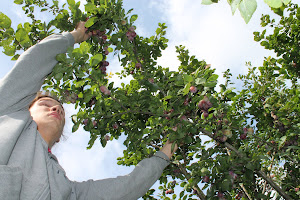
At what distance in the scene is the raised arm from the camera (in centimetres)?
127

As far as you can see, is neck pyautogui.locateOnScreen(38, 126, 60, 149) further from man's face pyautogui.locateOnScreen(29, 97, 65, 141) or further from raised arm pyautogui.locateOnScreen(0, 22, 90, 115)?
raised arm pyautogui.locateOnScreen(0, 22, 90, 115)

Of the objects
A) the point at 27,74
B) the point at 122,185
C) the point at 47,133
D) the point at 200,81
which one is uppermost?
the point at 200,81

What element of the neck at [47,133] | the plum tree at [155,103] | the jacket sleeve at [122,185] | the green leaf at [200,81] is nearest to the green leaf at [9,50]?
the plum tree at [155,103]

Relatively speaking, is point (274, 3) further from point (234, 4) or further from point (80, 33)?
point (80, 33)

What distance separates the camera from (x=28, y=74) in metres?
1.33

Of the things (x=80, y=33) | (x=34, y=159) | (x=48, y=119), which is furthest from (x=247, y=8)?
(x=80, y=33)

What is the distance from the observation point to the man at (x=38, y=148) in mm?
1069

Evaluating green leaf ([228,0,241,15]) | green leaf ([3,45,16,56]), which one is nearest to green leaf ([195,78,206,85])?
green leaf ([228,0,241,15])

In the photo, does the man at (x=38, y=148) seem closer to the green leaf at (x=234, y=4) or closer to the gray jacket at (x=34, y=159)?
the gray jacket at (x=34, y=159)

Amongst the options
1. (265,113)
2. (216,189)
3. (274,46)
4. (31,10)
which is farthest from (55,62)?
(274,46)

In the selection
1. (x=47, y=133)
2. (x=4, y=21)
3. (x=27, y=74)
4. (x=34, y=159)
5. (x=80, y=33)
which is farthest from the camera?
(x=80, y=33)

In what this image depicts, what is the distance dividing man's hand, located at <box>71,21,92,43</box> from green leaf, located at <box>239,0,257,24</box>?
154cm

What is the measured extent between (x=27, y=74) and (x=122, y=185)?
93 cm

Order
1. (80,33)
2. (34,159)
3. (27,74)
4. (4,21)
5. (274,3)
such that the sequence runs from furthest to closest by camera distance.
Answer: (80,33)
(4,21)
(27,74)
(34,159)
(274,3)
